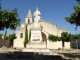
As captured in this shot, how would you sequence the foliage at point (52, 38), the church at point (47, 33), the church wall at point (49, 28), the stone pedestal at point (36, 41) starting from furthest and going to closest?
the church wall at point (49, 28), the church at point (47, 33), the foliage at point (52, 38), the stone pedestal at point (36, 41)

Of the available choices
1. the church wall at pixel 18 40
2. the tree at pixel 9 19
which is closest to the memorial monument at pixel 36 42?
the tree at pixel 9 19

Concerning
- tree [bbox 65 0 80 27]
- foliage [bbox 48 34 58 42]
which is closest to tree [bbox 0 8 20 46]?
tree [bbox 65 0 80 27]

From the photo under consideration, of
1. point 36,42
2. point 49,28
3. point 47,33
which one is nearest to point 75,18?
point 36,42

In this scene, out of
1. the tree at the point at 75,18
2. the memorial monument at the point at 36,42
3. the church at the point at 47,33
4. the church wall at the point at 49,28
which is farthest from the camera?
the church wall at the point at 49,28

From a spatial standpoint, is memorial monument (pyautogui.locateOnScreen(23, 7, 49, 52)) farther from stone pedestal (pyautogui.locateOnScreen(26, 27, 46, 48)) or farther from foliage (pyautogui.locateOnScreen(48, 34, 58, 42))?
foliage (pyautogui.locateOnScreen(48, 34, 58, 42))

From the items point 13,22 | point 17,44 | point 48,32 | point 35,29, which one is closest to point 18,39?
point 17,44

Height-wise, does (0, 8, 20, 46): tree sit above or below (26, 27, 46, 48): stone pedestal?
above

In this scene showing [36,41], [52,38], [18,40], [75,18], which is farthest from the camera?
[18,40]

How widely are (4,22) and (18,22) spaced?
5.25ft

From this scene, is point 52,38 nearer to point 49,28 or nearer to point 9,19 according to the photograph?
point 49,28

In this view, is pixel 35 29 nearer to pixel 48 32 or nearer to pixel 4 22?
pixel 4 22

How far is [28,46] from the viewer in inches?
720

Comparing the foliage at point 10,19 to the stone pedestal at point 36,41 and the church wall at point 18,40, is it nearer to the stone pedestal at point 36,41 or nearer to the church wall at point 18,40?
the stone pedestal at point 36,41

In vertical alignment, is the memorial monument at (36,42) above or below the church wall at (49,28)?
below
